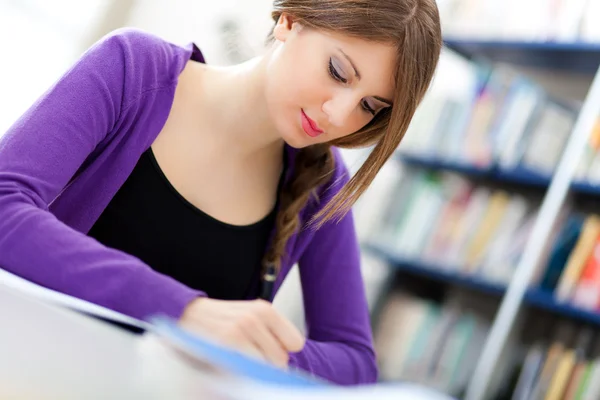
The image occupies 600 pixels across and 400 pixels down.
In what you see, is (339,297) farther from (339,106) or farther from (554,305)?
(554,305)

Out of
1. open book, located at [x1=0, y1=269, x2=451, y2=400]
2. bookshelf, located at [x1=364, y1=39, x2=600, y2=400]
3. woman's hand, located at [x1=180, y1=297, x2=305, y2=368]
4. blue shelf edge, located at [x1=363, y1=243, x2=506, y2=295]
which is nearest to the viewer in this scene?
open book, located at [x1=0, y1=269, x2=451, y2=400]

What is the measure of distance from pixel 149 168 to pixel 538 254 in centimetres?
131

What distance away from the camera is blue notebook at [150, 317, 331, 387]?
1.26ft

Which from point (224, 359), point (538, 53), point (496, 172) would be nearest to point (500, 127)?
point (496, 172)

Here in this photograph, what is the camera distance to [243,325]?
2.09ft

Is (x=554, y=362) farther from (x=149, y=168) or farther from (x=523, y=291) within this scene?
(x=149, y=168)

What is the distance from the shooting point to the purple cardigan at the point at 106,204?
67cm

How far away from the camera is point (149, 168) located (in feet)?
3.32

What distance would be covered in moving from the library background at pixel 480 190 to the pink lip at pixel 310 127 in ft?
3.86

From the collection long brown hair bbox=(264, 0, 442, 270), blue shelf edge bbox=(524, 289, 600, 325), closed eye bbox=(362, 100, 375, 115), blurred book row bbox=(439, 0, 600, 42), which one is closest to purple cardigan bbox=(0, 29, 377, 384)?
long brown hair bbox=(264, 0, 442, 270)

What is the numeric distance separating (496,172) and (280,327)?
1605mm

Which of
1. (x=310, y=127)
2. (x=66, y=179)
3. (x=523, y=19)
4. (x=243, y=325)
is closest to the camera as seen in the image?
(x=243, y=325)

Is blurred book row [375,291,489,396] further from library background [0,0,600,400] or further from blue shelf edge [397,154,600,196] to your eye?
blue shelf edge [397,154,600,196]

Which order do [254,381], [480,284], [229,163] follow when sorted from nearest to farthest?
[254,381]
[229,163]
[480,284]
